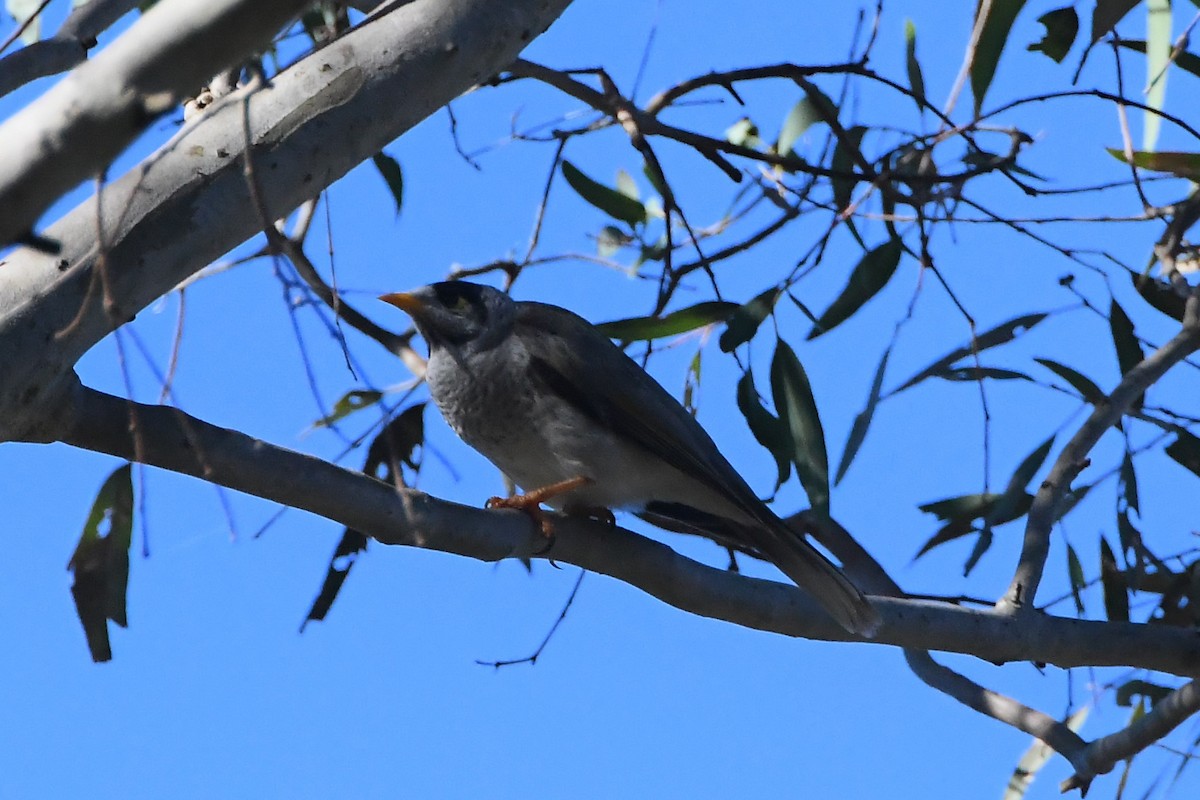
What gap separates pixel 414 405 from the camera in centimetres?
319

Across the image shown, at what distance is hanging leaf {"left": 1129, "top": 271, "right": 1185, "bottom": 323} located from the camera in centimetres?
325

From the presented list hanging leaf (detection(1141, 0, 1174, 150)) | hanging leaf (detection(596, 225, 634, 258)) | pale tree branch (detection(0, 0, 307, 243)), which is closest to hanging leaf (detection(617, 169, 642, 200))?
hanging leaf (detection(596, 225, 634, 258))

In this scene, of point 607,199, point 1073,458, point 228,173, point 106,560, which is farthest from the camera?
point 607,199

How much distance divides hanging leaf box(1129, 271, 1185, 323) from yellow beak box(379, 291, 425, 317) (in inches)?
67.1

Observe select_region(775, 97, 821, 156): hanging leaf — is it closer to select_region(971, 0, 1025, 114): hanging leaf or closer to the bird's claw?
select_region(971, 0, 1025, 114): hanging leaf

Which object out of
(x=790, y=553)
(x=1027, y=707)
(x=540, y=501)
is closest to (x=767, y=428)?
(x=790, y=553)

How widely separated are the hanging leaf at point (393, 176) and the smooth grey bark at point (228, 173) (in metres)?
1.97

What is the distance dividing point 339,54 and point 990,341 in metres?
2.09

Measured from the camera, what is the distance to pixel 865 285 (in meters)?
3.18

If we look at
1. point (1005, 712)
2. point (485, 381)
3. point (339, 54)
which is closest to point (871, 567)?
point (1005, 712)

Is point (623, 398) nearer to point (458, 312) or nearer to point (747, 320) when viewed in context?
point (747, 320)

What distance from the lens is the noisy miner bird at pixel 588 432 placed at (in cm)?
306

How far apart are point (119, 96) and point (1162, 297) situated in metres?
2.87

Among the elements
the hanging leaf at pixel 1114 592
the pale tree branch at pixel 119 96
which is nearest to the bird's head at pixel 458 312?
the hanging leaf at pixel 1114 592
